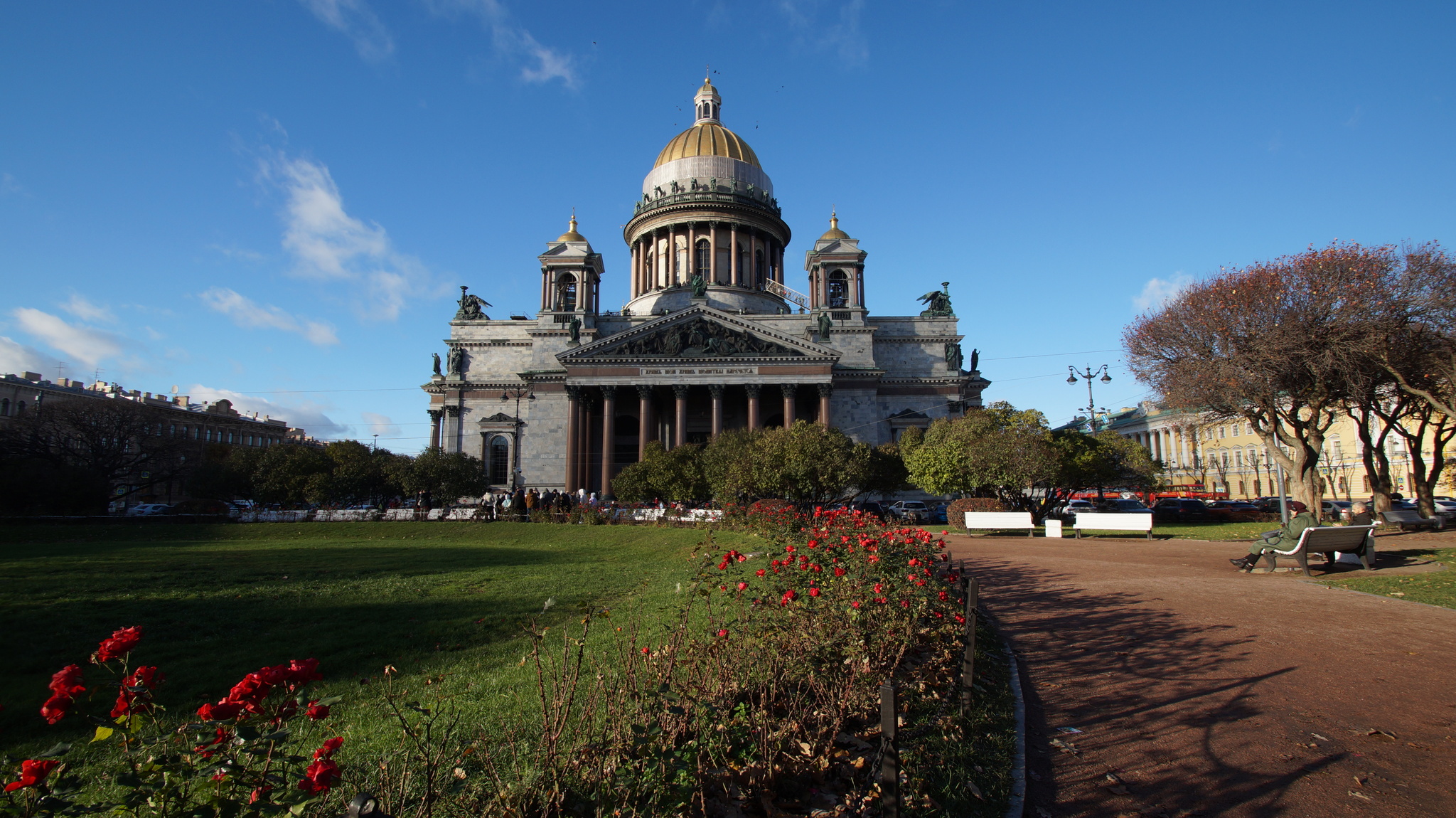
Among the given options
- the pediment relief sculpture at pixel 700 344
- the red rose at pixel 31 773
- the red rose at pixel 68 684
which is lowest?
the red rose at pixel 31 773

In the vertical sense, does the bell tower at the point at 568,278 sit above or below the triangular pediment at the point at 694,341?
above

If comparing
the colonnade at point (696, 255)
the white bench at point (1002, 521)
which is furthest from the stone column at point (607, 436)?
the white bench at point (1002, 521)

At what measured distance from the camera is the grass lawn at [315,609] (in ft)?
20.5

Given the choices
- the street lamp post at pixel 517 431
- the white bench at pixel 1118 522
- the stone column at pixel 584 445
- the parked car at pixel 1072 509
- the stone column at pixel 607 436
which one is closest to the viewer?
the white bench at pixel 1118 522

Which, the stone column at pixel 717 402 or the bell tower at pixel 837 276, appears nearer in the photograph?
the stone column at pixel 717 402

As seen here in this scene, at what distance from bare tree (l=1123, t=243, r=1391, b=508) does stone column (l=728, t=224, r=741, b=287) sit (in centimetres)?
3334

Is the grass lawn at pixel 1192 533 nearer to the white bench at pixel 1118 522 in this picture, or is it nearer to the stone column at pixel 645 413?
the white bench at pixel 1118 522

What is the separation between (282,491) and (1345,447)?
69.8 meters

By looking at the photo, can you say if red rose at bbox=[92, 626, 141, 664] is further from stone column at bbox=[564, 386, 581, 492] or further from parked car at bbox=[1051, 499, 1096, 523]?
stone column at bbox=[564, 386, 581, 492]

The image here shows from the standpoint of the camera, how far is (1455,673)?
23.9ft

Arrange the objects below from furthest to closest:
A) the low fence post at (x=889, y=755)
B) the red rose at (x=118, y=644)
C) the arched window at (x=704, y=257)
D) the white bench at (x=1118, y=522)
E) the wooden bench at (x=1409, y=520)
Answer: the arched window at (x=704, y=257) < the wooden bench at (x=1409, y=520) < the white bench at (x=1118, y=522) < the low fence post at (x=889, y=755) < the red rose at (x=118, y=644)

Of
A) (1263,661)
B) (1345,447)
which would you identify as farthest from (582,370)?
(1345,447)

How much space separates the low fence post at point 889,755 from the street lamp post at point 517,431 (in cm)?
4570

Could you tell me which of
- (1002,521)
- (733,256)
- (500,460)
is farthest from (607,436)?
(1002,521)
